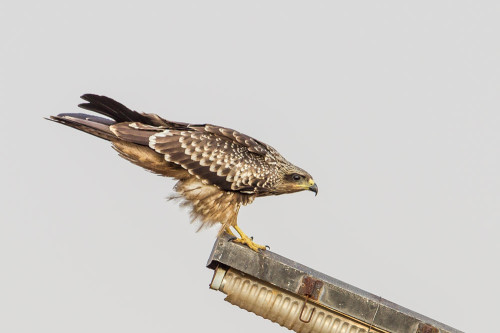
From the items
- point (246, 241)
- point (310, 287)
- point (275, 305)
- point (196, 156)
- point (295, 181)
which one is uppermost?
point (295, 181)

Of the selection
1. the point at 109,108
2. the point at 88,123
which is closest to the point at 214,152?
the point at 109,108

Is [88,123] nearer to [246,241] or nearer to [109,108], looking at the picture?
[109,108]

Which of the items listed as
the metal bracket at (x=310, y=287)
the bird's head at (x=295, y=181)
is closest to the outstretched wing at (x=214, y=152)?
the bird's head at (x=295, y=181)

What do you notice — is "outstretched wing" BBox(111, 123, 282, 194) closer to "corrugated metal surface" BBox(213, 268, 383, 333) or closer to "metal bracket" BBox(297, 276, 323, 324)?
"corrugated metal surface" BBox(213, 268, 383, 333)

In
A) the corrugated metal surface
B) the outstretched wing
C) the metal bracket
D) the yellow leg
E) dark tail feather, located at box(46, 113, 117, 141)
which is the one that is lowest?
the corrugated metal surface

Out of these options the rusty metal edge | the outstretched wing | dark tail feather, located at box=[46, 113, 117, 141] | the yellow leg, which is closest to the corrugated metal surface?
the rusty metal edge

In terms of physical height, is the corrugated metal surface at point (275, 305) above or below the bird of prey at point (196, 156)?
below

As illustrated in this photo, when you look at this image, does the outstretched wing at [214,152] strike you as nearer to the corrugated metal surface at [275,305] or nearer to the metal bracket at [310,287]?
the corrugated metal surface at [275,305]
